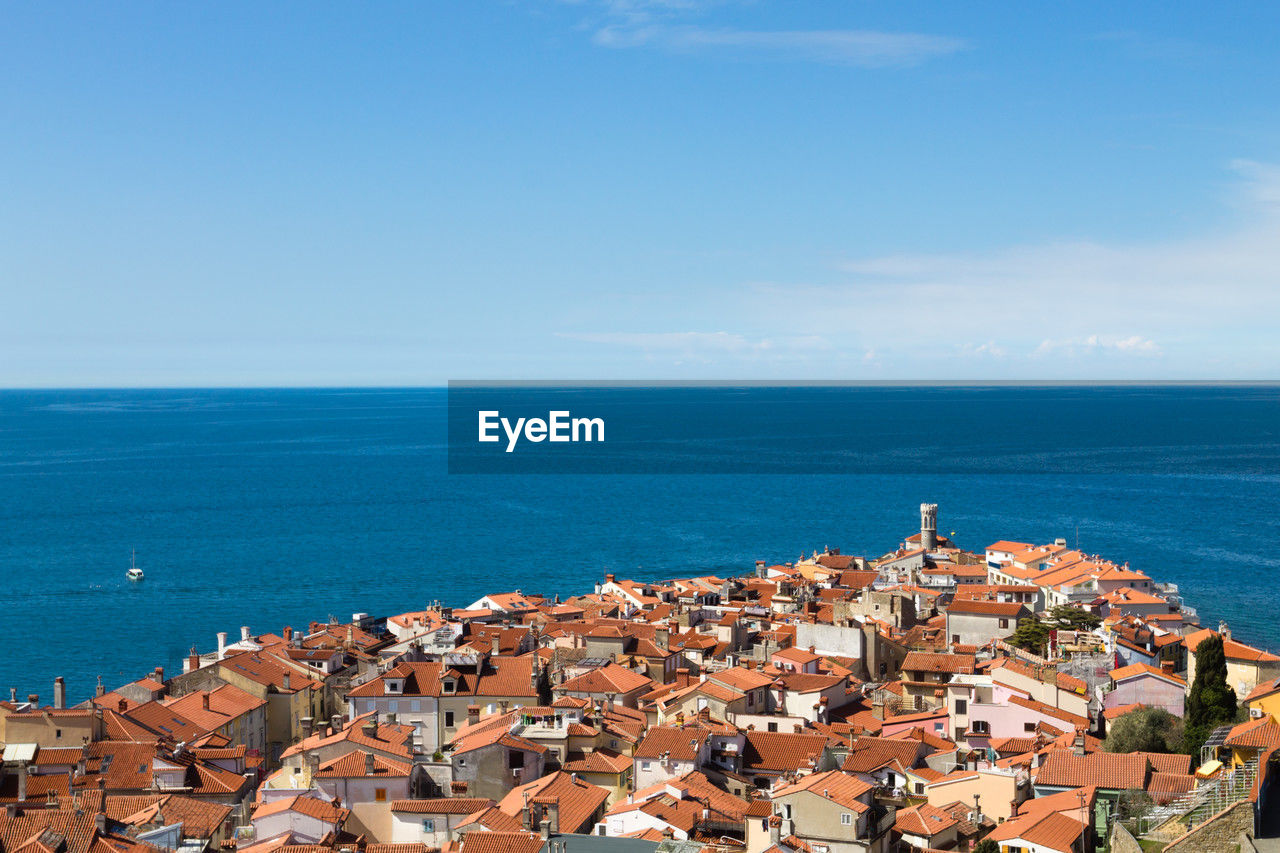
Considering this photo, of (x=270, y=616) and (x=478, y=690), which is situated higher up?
(x=478, y=690)

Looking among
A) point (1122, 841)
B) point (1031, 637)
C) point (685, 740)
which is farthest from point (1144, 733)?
point (1031, 637)

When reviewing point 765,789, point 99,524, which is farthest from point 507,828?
point 99,524

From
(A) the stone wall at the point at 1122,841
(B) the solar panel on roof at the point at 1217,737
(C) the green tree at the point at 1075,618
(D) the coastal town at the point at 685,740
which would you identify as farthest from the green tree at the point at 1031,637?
(A) the stone wall at the point at 1122,841

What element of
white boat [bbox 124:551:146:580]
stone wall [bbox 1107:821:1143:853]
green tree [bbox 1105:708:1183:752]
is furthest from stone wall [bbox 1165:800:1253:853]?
white boat [bbox 124:551:146:580]

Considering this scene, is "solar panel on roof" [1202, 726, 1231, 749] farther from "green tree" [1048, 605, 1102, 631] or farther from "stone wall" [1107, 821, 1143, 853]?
"green tree" [1048, 605, 1102, 631]

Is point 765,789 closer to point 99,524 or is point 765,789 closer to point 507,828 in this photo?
point 507,828

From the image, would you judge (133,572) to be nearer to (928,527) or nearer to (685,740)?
(928,527)

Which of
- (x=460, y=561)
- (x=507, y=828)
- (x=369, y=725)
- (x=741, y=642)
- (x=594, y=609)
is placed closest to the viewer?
(x=507, y=828)

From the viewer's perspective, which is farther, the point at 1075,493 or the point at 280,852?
the point at 1075,493
